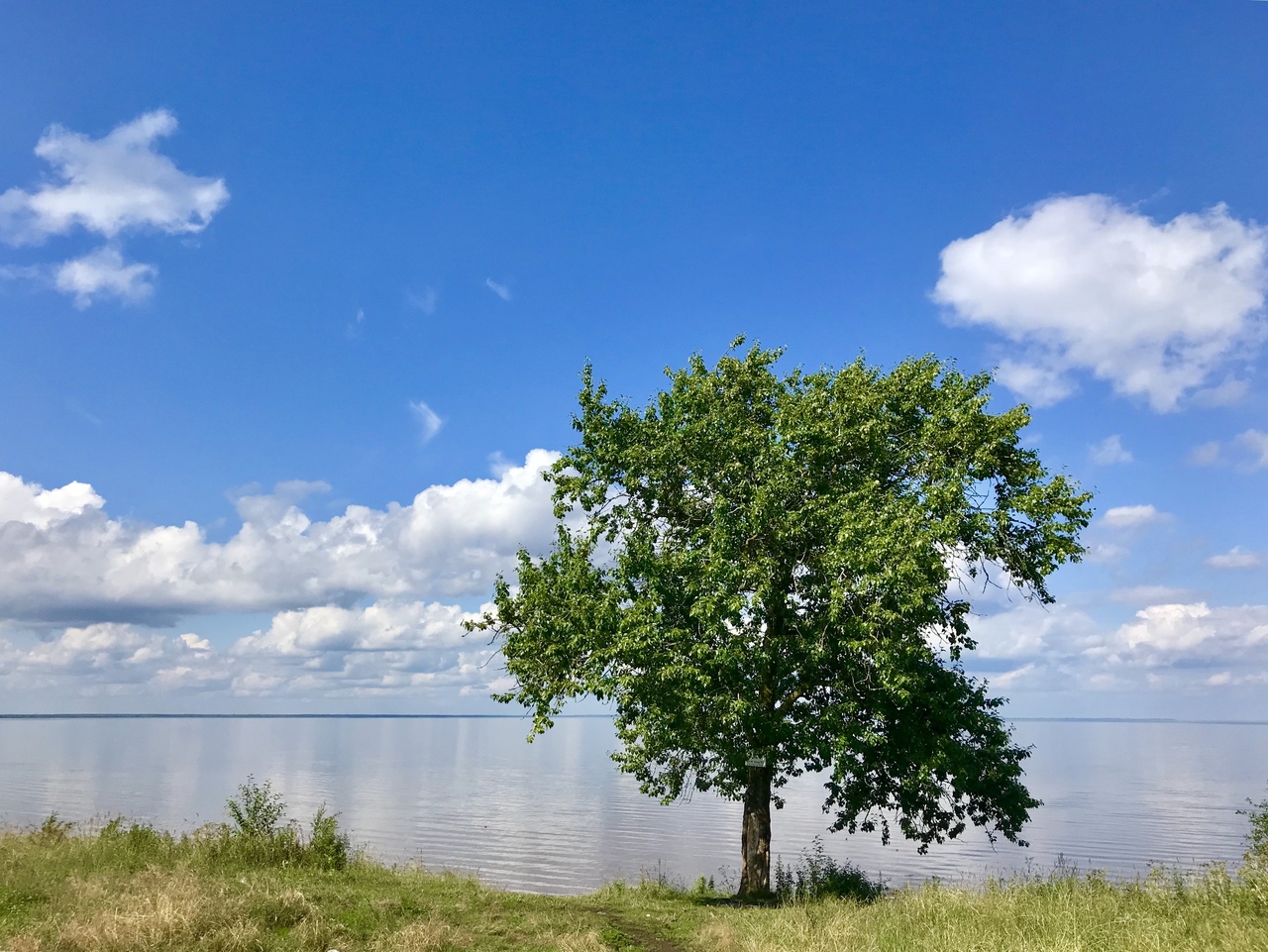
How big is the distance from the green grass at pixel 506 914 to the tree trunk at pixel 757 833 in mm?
2779

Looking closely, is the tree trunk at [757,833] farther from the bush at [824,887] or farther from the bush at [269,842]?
the bush at [269,842]

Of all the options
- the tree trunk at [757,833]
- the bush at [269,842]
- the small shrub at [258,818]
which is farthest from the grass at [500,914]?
the tree trunk at [757,833]

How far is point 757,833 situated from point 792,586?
7.35 m

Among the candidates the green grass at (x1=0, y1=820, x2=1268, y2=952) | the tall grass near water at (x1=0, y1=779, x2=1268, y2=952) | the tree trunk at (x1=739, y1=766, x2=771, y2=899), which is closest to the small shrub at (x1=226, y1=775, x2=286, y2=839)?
the tall grass near water at (x1=0, y1=779, x2=1268, y2=952)

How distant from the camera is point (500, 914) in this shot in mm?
18203

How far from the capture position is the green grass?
44.5 ft

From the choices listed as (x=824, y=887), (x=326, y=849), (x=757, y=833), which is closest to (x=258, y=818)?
(x=326, y=849)

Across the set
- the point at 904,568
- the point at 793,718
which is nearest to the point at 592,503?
the point at 793,718

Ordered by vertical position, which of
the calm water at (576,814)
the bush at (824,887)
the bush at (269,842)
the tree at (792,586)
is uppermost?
the tree at (792,586)

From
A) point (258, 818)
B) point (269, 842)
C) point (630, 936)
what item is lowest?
point (630, 936)

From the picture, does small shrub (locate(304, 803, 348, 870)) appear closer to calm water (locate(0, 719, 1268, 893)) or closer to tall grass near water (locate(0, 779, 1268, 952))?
tall grass near water (locate(0, 779, 1268, 952))

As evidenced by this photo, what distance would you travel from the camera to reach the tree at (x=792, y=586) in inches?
842

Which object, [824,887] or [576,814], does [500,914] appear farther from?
[576,814]

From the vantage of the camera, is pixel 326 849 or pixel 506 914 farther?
pixel 326 849
